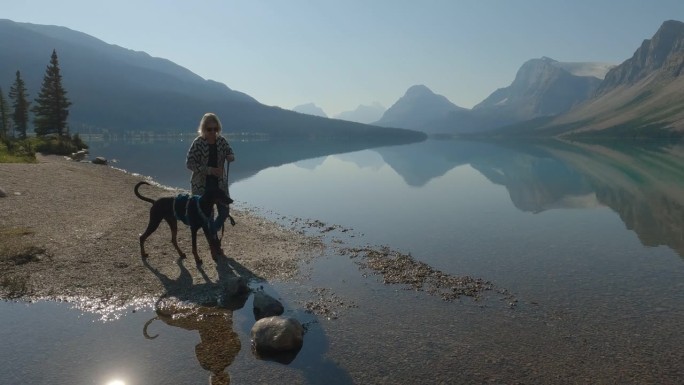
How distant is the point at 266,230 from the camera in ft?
70.9

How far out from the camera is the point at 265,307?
419 inches

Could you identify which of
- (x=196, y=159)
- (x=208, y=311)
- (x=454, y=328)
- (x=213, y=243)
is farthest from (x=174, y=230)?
(x=454, y=328)

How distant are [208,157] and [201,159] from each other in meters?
0.22

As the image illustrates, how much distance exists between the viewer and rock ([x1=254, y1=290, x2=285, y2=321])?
1057cm

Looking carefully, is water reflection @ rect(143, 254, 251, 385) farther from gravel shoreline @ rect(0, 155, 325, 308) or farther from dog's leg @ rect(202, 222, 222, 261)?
dog's leg @ rect(202, 222, 222, 261)

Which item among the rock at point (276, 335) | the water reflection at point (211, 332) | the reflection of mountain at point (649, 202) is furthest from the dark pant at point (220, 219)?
the reflection of mountain at point (649, 202)

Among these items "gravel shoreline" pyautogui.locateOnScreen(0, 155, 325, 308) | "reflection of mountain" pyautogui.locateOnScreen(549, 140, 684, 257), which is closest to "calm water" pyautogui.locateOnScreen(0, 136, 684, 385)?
"reflection of mountain" pyautogui.locateOnScreen(549, 140, 684, 257)

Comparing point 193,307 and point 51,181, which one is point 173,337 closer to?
point 193,307

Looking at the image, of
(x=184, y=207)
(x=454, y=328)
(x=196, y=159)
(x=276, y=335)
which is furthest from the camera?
(x=184, y=207)

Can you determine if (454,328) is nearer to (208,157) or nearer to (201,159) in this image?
(208,157)

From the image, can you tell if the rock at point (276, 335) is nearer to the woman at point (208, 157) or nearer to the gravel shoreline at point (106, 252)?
the gravel shoreline at point (106, 252)

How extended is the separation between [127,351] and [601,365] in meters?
10.1

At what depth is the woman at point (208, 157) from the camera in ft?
42.0

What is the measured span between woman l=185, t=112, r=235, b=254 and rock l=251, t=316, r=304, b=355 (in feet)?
16.6
